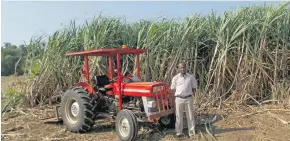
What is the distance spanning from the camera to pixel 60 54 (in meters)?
9.98

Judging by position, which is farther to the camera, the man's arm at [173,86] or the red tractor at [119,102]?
the man's arm at [173,86]

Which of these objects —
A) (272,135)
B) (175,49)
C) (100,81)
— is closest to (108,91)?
(100,81)

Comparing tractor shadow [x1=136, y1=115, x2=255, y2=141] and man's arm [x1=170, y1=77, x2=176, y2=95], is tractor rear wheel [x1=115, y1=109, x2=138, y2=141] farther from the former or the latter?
man's arm [x1=170, y1=77, x2=176, y2=95]

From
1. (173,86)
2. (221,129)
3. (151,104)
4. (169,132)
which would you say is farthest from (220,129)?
Answer: (151,104)

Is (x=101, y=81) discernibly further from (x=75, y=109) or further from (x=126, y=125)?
(x=126, y=125)

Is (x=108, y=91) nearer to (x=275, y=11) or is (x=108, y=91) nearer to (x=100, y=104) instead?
(x=100, y=104)

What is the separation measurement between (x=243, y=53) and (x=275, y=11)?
126 cm

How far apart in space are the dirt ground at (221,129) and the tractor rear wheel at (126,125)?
289 mm

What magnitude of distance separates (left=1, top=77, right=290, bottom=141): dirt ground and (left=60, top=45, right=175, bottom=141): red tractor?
28cm

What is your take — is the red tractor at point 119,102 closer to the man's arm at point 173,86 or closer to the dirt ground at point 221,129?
the man's arm at point 173,86

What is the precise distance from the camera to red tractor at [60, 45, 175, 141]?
6188 millimetres

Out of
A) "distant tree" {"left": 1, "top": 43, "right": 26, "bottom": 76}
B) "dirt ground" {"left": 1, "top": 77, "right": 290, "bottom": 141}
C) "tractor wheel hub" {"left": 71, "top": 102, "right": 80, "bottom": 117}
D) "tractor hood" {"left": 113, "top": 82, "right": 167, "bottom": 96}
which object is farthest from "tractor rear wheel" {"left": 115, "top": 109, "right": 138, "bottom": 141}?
"distant tree" {"left": 1, "top": 43, "right": 26, "bottom": 76}

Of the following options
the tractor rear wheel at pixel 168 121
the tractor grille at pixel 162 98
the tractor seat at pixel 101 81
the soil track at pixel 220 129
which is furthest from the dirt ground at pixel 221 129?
the tractor seat at pixel 101 81

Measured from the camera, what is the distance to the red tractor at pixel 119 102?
6188mm
